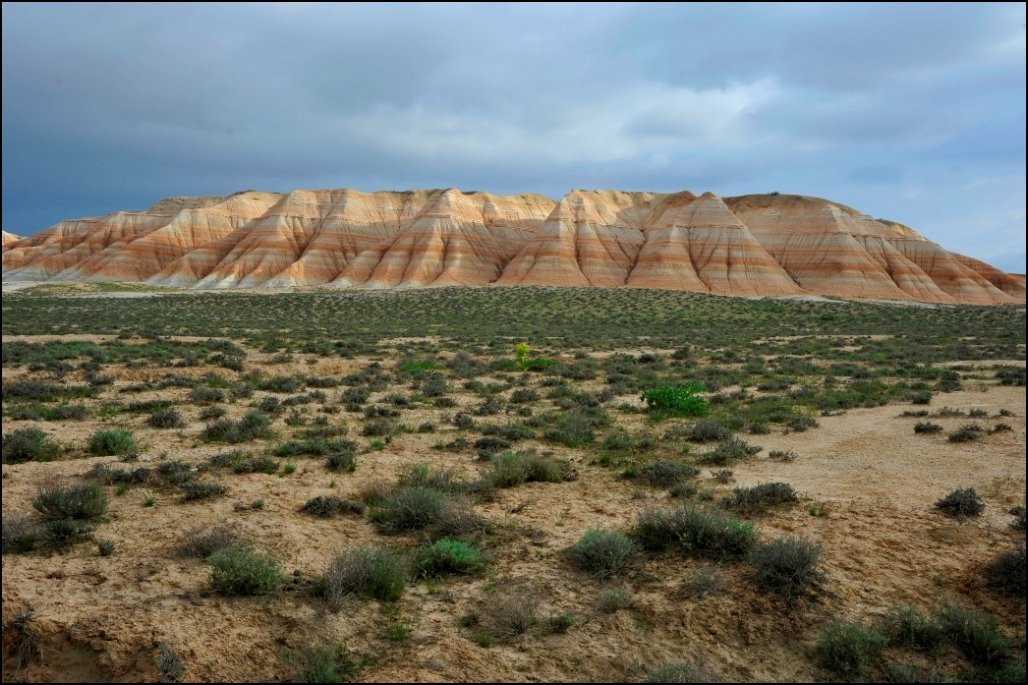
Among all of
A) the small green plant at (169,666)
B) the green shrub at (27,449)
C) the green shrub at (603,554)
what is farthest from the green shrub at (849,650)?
the green shrub at (27,449)

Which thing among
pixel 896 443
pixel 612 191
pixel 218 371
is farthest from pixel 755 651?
pixel 612 191

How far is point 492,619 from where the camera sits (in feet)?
16.0

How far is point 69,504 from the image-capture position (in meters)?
6.73

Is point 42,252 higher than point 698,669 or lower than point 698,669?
higher

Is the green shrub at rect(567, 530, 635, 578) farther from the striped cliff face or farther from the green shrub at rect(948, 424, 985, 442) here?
the striped cliff face

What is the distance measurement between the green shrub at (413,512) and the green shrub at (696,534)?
2.22 metres

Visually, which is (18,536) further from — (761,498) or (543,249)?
(543,249)

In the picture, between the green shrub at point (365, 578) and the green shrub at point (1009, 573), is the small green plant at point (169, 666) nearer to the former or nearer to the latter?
the green shrub at point (365, 578)

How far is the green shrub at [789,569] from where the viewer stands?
507 cm

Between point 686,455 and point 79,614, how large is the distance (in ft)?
26.3

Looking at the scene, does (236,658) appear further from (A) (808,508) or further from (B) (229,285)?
(B) (229,285)

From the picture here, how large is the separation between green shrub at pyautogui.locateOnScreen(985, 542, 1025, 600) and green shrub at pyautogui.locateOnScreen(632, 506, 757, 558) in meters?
1.94

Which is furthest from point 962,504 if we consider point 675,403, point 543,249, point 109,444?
point 543,249

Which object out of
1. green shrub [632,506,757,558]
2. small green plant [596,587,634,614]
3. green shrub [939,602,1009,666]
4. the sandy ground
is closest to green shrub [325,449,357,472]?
the sandy ground
